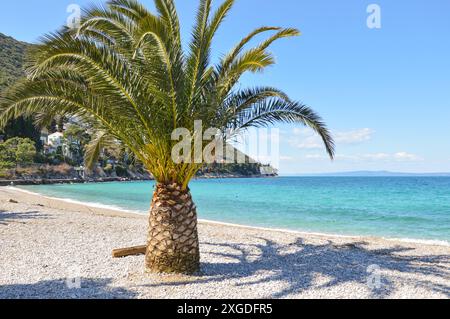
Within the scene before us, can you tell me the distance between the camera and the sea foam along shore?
18.9ft

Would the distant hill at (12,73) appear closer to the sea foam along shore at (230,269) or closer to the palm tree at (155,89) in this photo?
the sea foam along shore at (230,269)

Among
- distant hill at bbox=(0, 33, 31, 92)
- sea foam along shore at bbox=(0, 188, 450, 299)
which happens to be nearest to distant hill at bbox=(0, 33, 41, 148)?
distant hill at bbox=(0, 33, 31, 92)

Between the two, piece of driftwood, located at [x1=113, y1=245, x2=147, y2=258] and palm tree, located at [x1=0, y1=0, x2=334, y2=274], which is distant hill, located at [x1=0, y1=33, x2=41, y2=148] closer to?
piece of driftwood, located at [x1=113, y1=245, x2=147, y2=258]

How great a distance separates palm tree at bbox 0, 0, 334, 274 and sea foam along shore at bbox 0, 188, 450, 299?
0.86 meters

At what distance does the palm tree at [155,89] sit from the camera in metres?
6.27

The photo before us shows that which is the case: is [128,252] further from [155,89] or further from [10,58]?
[10,58]

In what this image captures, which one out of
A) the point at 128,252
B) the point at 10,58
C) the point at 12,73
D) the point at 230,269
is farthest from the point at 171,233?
the point at 10,58

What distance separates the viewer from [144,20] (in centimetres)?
599

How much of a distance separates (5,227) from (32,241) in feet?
8.82

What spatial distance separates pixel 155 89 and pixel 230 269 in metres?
3.86

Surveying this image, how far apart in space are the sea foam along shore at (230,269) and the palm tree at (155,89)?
2.82ft

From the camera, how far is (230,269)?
24.0 ft
